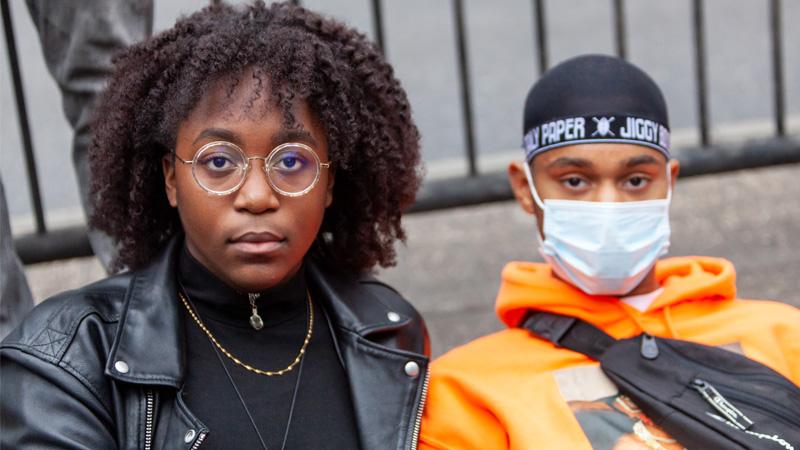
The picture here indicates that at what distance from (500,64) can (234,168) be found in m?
5.97

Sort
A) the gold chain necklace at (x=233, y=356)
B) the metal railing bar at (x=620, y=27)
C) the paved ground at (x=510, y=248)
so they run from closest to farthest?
the gold chain necklace at (x=233, y=356) → the paved ground at (x=510, y=248) → the metal railing bar at (x=620, y=27)

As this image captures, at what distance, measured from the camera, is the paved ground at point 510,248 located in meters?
4.54

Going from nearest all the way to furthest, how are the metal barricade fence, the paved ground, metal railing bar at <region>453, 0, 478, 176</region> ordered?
the metal barricade fence < the paved ground < metal railing bar at <region>453, 0, 478, 176</region>

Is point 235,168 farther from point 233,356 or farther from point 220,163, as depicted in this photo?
point 233,356

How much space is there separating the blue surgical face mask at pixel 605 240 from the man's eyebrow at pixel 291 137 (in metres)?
0.74

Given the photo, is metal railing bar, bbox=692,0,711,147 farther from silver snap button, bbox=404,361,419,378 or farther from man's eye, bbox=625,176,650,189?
silver snap button, bbox=404,361,419,378

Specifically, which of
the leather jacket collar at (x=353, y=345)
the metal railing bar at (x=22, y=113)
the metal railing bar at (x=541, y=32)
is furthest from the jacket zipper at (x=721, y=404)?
the metal railing bar at (x=22, y=113)

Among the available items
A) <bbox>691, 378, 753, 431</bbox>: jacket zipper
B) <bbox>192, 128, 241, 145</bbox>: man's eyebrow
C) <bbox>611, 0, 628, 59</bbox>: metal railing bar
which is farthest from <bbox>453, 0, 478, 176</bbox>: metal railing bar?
<bbox>192, 128, 241, 145</bbox>: man's eyebrow

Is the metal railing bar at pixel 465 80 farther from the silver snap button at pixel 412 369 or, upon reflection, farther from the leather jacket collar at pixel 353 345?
the silver snap button at pixel 412 369

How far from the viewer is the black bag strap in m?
3.28

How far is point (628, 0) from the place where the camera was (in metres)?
10.1

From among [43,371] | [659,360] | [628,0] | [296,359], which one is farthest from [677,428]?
[628,0]

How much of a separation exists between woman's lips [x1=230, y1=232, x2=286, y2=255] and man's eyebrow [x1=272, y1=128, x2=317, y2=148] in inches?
7.2

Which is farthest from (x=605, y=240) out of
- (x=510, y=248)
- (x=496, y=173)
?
(x=510, y=248)
